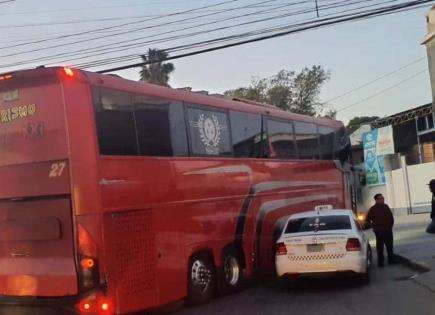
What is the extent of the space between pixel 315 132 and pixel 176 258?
8056 millimetres

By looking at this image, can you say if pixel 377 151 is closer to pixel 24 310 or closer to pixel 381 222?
pixel 381 222

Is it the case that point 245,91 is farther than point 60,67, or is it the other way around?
point 245,91

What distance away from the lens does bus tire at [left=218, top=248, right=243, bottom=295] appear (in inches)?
484

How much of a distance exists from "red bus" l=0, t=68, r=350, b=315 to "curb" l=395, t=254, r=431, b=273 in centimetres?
437

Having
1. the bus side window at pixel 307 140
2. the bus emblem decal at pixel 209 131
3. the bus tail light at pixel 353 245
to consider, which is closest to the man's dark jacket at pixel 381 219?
the bus side window at pixel 307 140

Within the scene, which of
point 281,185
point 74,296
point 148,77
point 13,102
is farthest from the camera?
point 148,77

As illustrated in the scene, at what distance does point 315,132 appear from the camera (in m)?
17.5

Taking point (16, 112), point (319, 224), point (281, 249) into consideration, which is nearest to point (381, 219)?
point (319, 224)

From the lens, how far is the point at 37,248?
917 cm

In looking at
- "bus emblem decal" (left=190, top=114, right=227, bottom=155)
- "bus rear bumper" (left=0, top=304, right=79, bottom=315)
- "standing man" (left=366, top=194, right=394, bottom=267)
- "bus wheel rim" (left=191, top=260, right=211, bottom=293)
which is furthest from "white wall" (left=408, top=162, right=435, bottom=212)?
"bus rear bumper" (left=0, top=304, right=79, bottom=315)

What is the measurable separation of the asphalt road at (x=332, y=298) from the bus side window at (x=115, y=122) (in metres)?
3.05

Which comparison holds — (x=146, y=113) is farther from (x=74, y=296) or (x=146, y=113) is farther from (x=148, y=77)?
(x=148, y=77)

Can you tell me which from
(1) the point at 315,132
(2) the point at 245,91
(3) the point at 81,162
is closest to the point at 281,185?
(1) the point at 315,132

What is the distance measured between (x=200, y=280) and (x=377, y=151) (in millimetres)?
30100
